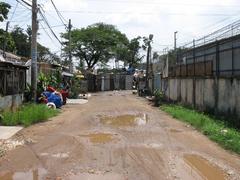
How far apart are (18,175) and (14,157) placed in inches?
83.2

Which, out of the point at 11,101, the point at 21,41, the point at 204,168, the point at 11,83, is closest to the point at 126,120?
the point at 11,101

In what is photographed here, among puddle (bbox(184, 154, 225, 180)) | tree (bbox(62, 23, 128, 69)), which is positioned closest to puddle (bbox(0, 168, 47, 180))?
puddle (bbox(184, 154, 225, 180))

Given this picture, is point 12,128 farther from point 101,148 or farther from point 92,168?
point 92,168

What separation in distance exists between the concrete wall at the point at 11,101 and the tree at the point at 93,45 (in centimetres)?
5310

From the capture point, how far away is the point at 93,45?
7950cm

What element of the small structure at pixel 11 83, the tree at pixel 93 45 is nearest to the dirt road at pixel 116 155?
the small structure at pixel 11 83

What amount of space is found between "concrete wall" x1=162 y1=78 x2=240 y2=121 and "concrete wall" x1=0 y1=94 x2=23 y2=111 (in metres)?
9.83

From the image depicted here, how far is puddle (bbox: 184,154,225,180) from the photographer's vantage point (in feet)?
32.4

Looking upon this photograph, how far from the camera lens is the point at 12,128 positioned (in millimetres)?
17359

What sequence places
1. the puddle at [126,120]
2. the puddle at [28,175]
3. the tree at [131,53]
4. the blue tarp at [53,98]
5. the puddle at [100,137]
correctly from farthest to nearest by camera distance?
the tree at [131,53] → the blue tarp at [53,98] → the puddle at [126,120] → the puddle at [100,137] → the puddle at [28,175]

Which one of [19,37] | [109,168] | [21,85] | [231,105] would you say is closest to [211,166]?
[109,168]

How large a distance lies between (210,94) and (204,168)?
12.5 meters

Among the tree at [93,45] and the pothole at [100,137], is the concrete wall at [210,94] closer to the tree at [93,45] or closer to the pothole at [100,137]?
the pothole at [100,137]

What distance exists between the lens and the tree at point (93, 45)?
79.0m
